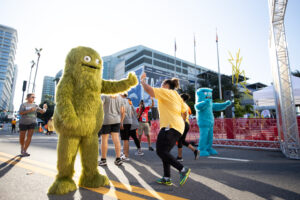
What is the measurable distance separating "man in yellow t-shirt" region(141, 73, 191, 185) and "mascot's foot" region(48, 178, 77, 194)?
113 centimetres

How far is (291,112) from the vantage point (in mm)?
5242

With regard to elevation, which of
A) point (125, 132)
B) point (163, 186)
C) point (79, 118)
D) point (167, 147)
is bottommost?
point (163, 186)

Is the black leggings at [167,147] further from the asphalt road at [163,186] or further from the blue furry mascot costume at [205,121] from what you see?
the blue furry mascot costume at [205,121]

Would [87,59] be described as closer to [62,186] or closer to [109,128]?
[62,186]

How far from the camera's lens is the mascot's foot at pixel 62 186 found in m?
2.04

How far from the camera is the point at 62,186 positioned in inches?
81.4

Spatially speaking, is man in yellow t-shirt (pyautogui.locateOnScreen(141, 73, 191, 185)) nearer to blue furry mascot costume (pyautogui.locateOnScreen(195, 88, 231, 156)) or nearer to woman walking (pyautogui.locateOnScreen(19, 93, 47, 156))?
blue furry mascot costume (pyautogui.locateOnScreen(195, 88, 231, 156))

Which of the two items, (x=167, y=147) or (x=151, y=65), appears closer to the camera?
(x=167, y=147)

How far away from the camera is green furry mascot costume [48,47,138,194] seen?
7.14 ft

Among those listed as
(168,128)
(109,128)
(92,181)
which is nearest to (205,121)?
(109,128)

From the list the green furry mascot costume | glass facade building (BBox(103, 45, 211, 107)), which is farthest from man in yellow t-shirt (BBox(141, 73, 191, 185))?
glass facade building (BBox(103, 45, 211, 107))

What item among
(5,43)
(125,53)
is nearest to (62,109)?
(125,53)

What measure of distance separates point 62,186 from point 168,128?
145 cm

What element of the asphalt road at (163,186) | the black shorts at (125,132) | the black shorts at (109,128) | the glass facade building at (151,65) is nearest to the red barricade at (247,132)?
the asphalt road at (163,186)
